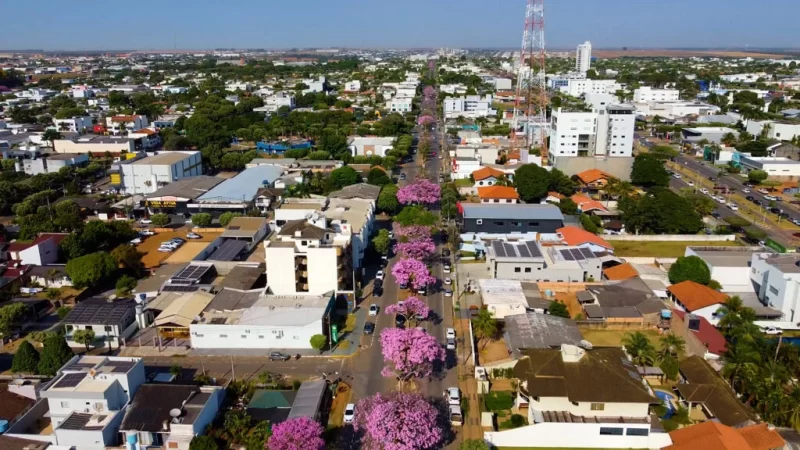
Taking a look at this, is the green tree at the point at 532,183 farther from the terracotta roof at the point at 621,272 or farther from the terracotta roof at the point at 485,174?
the terracotta roof at the point at 621,272

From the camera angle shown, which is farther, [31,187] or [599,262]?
[31,187]

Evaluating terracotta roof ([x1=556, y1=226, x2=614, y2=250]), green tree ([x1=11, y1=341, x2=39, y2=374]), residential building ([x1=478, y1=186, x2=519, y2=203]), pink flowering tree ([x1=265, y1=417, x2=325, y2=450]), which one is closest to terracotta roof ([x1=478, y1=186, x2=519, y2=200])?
residential building ([x1=478, y1=186, x2=519, y2=203])

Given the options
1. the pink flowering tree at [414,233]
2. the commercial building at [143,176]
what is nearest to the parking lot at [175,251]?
the commercial building at [143,176]

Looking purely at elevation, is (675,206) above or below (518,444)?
above

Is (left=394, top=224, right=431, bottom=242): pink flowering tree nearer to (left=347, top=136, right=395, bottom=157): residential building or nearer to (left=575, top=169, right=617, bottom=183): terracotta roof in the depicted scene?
(left=575, top=169, right=617, bottom=183): terracotta roof

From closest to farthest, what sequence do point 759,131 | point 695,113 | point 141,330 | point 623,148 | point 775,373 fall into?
point 775,373 < point 141,330 < point 623,148 < point 759,131 < point 695,113

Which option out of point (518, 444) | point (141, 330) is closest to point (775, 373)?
point (518, 444)

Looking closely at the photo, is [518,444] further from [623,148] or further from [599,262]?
[623,148]

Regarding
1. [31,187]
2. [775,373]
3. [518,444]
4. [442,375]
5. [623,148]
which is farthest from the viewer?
[623,148]
